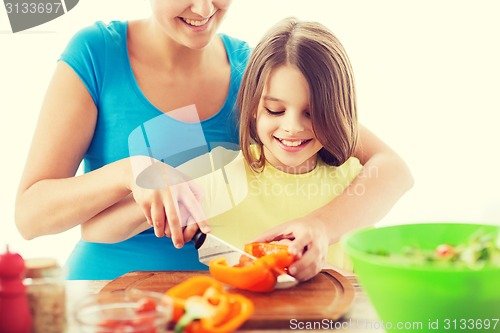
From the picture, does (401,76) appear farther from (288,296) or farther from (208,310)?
(208,310)

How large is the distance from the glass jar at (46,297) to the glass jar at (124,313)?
0.03 m

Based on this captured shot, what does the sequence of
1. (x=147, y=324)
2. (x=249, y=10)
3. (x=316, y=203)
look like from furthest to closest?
(x=249, y=10) → (x=316, y=203) → (x=147, y=324)

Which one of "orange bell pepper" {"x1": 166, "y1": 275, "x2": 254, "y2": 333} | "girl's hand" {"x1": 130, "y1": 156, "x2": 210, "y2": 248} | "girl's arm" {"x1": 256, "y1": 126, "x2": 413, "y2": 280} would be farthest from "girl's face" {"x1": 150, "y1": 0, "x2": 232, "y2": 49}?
"orange bell pepper" {"x1": 166, "y1": 275, "x2": 254, "y2": 333}

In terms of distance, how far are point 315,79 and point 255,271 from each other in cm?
54

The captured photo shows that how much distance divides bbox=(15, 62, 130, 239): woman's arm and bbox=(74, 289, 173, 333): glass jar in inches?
15.0

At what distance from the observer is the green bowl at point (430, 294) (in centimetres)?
78

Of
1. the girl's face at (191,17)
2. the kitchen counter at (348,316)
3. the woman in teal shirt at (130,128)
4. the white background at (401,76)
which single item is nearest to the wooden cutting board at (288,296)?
the kitchen counter at (348,316)

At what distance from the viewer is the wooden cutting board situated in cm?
92

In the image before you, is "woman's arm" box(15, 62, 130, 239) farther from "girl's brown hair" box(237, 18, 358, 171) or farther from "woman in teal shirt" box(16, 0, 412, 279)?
"girl's brown hair" box(237, 18, 358, 171)

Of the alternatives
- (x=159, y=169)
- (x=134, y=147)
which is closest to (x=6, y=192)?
(x=134, y=147)

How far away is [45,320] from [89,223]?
586 mm

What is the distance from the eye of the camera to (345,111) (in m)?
1.48

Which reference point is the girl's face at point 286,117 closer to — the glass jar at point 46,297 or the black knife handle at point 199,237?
the black knife handle at point 199,237

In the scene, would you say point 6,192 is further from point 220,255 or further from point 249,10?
point 220,255
